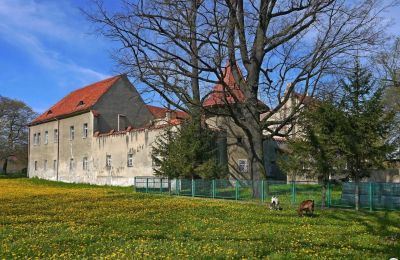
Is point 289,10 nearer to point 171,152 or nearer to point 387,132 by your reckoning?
point 387,132

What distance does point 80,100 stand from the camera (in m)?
49.2

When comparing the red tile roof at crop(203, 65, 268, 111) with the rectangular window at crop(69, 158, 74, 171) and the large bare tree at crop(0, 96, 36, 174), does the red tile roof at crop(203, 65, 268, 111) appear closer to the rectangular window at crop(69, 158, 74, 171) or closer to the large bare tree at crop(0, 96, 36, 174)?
the rectangular window at crop(69, 158, 74, 171)

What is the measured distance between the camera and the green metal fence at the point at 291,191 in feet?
61.9

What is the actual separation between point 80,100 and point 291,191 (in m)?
33.2

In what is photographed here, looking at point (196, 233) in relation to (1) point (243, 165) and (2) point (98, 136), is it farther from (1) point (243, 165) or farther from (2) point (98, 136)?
(2) point (98, 136)

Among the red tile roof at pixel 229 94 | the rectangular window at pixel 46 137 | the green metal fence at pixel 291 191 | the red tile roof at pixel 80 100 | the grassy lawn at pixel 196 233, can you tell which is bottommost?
the grassy lawn at pixel 196 233

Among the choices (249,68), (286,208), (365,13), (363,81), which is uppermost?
(365,13)

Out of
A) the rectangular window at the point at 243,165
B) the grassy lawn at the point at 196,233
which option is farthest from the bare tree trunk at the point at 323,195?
the rectangular window at the point at 243,165

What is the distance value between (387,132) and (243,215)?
710cm

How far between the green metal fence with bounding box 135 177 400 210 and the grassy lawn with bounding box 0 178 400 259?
1160 mm

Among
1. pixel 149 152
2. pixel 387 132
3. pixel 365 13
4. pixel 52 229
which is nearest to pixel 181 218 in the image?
pixel 52 229

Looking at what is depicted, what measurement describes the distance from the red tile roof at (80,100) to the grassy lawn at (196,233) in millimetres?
28266

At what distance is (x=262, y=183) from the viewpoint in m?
22.2

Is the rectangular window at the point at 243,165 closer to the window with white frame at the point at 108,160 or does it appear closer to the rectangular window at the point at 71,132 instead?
the window with white frame at the point at 108,160
